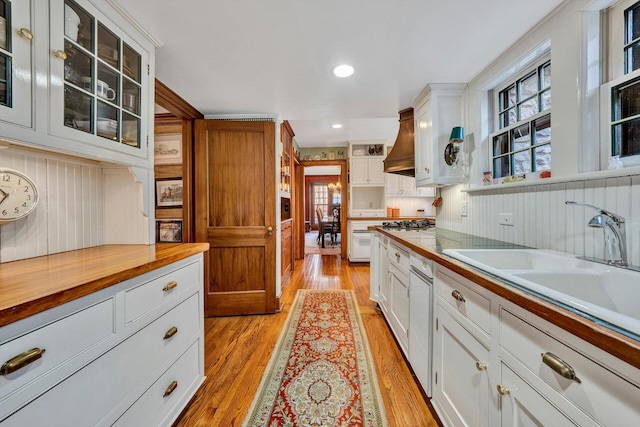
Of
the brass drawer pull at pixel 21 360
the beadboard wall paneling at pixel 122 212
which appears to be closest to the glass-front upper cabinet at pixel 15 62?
the beadboard wall paneling at pixel 122 212

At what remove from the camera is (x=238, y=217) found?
265 cm

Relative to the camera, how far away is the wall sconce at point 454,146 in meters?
2.00

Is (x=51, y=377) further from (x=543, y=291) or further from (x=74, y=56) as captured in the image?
(x=543, y=291)

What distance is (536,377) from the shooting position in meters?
0.69

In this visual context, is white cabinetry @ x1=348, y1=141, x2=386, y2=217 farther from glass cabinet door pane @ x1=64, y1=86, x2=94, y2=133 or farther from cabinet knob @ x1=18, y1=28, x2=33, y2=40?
cabinet knob @ x1=18, y1=28, x2=33, y2=40

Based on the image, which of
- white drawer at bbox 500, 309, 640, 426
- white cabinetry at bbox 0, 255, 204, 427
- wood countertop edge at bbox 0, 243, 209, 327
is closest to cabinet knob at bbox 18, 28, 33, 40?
wood countertop edge at bbox 0, 243, 209, 327

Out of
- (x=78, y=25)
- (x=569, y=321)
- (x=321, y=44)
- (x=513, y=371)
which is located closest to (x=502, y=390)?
(x=513, y=371)

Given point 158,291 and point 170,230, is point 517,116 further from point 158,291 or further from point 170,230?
point 170,230

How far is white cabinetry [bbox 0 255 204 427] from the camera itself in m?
0.65

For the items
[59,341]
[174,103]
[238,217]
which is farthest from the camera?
[238,217]

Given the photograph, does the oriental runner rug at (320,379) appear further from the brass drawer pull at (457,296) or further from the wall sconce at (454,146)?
the wall sconce at (454,146)

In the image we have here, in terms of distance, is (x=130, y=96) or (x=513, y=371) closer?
(x=513, y=371)

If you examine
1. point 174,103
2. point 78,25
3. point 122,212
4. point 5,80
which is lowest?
point 122,212

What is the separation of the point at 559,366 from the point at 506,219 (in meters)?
1.29
